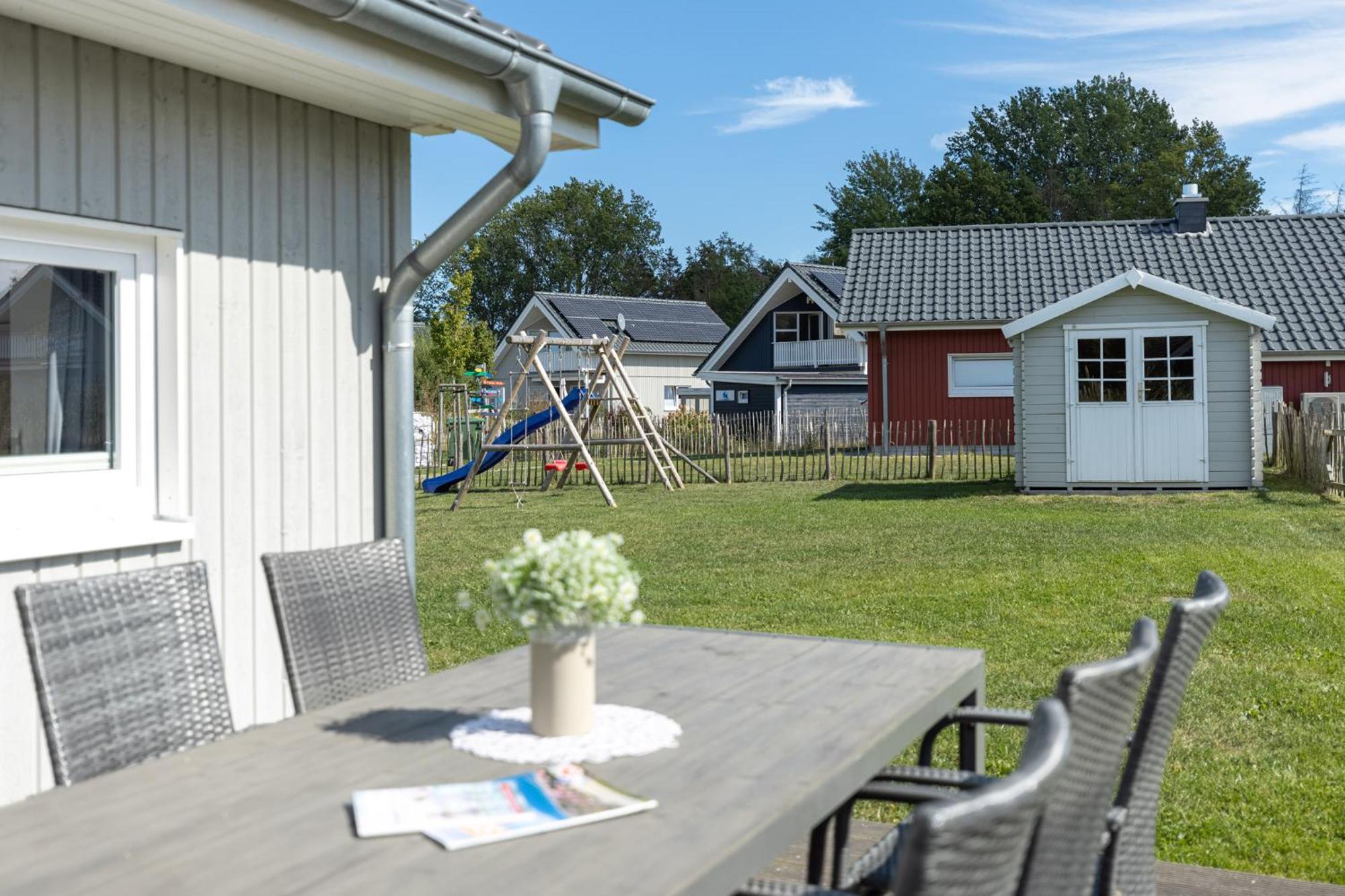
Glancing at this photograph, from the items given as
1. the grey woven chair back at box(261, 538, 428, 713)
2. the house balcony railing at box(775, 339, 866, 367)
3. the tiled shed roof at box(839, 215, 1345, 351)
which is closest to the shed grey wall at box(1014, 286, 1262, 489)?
the tiled shed roof at box(839, 215, 1345, 351)

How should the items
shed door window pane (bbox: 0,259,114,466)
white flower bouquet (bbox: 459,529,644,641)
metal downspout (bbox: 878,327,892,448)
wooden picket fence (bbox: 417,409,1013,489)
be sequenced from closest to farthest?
white flower bouquet (bbox: 459,529,644,641), shed door window pane (bbox: 0,259,114,466), wooden picket fence (bbox: 417,409,1013,489), metal downspout (bbox: 878,327,892,448)

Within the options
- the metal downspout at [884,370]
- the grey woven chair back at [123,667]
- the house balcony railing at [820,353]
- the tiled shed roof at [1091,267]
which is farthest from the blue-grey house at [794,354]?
the grey woven chair back at [123,667]

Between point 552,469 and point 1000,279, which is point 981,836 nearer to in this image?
point 552,469

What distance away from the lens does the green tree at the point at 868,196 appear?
70.0 m

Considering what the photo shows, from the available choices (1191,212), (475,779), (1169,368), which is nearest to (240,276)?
(475,779)

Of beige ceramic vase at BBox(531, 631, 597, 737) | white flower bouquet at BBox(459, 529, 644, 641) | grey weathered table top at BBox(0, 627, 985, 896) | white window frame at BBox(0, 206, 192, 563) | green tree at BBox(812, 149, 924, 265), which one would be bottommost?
grey weathered table top at BBox(0, 627, 985, 896)

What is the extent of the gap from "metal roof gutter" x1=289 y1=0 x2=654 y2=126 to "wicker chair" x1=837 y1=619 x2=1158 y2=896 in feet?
9.16

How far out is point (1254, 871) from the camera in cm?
386

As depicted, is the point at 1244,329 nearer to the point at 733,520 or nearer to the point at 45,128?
the point at 733,520

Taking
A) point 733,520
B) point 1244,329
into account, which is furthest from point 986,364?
point 733,520

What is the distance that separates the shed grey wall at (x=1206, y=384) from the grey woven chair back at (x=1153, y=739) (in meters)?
14.7

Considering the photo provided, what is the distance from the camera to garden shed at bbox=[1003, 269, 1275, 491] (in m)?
16.1

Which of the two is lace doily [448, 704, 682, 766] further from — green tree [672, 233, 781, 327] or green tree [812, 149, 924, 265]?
green tree [672, 233, 781, 327]

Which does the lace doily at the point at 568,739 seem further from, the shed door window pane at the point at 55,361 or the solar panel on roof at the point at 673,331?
the solar panel on roof at the point at 673,331
